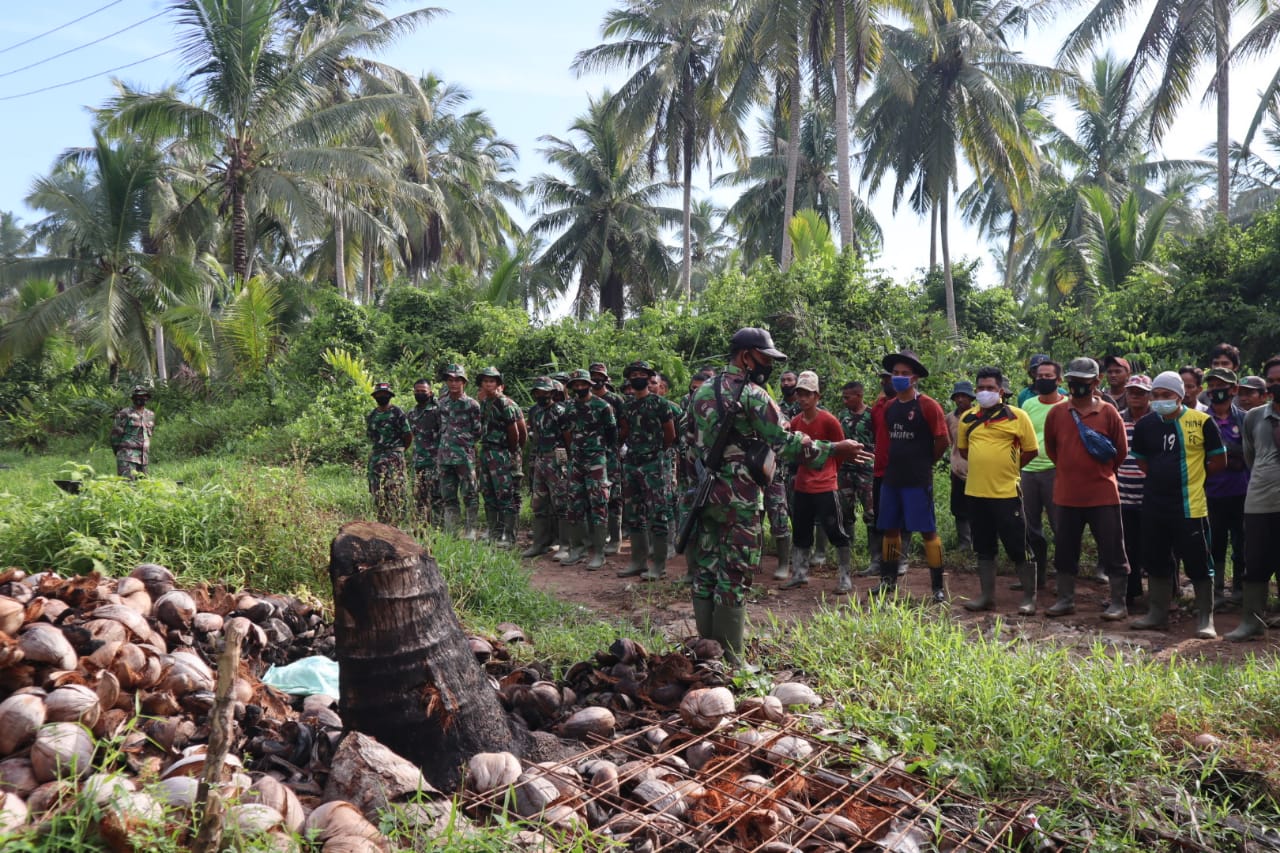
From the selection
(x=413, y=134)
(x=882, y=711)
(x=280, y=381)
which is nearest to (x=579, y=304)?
(x=413, y=134)

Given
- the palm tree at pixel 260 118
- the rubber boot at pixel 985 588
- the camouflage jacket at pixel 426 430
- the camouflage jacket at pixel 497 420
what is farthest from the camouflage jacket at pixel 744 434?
the palm tree at pixel 260 118

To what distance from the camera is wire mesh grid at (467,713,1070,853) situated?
9.29ft

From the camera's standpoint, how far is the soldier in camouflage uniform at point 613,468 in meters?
8.76

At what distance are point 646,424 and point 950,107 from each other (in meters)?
18.0

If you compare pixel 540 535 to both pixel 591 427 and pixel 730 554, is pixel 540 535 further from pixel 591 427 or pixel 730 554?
pixel 730 554

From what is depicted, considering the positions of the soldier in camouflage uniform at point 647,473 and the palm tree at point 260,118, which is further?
the palm tree at point 260,118

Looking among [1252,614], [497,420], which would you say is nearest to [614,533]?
[497,420]

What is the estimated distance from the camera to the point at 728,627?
15.3ft

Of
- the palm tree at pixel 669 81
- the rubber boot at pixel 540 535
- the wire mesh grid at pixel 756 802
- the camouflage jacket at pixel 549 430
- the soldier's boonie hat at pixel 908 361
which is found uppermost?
the palm tree at pixel 669 81

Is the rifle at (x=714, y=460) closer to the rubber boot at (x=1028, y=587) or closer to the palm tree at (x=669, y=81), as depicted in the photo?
the rubber boot at (x=1028, y=587)

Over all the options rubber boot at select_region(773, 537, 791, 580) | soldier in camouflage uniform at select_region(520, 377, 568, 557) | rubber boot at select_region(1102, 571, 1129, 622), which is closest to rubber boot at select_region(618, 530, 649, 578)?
soldier in camouflage uniform at select_region(520, 377, 568, 557)

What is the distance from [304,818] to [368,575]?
33.2 inches

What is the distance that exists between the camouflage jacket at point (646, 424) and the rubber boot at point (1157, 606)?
405 centimetres

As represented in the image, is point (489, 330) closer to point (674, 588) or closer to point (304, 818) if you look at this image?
point (674, 588)
